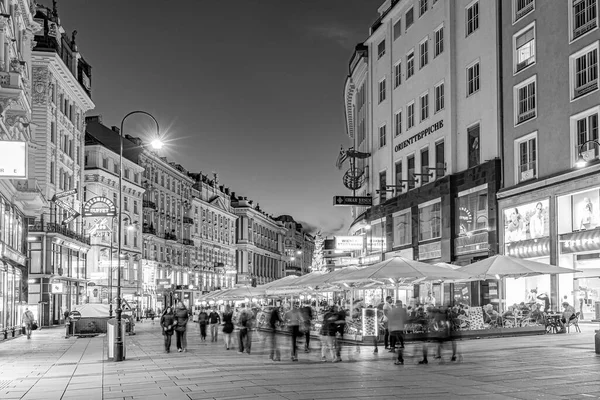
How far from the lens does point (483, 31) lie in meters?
43.6

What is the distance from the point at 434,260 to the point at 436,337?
26889 mm

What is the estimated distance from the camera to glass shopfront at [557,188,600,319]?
33.8 m

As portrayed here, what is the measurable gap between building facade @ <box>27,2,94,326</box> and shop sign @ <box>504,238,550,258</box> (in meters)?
30.3

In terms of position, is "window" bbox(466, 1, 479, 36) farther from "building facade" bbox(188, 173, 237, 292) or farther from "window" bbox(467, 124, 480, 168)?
"building facade" bbox(188, 173, 237, 292)

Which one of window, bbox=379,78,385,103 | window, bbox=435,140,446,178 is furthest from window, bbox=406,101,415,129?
window, bbox=379,78,385,103

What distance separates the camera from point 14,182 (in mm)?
42500

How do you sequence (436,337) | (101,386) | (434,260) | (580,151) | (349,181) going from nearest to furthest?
(101,386) < (436,337) < (580,151) < (434,260) < (349,181)

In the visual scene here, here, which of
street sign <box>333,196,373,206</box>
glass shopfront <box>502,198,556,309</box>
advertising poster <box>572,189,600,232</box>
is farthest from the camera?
street sign <box>333,196,373,206</box>

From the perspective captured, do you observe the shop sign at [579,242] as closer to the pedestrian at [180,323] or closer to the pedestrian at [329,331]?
the pedestrian at [329,331]

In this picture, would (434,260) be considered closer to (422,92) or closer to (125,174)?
(422,92)

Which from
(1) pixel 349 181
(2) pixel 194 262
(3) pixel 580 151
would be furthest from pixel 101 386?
(2) pixel 194 262

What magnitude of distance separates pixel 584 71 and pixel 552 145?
373 cm

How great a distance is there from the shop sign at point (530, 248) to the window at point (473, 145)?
6.36m

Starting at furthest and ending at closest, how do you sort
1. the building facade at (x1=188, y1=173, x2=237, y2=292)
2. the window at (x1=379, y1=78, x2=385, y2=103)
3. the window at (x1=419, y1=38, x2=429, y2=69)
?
the building facade at (x1=188, y1=173, x2=237, y2=292) → the window at (x1=379, y1=78, x2=385, y2=103) → the window at (x1=419, y1=38, x2=429, y2=69)
